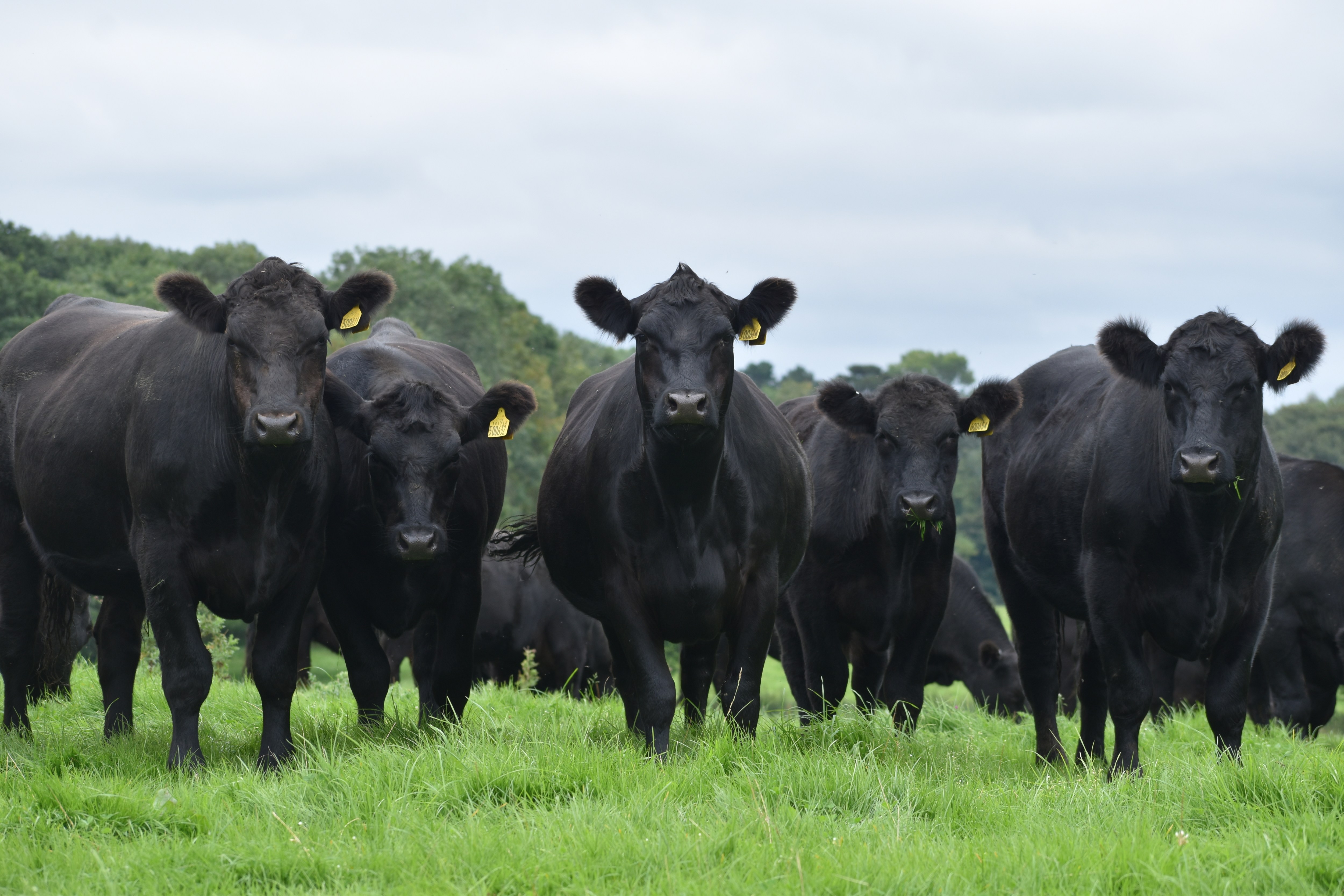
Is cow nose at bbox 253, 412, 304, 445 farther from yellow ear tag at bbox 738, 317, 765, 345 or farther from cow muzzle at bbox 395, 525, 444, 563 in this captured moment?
yellow ear tag at bbox 738, 317, 765, 345

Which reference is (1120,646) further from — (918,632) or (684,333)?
(684,333)

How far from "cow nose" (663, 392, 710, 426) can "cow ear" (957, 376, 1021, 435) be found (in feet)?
11.4

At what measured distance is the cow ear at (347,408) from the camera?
290 inches

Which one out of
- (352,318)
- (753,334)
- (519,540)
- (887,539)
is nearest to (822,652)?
(887,539)

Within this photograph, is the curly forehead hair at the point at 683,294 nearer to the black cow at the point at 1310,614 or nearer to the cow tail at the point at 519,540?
the cow tail at the point at 519,540

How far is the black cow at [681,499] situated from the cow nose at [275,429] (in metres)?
1.54

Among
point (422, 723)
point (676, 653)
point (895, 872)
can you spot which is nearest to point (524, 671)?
point (422, 723)

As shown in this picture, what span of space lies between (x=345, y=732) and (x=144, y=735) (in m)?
1.07

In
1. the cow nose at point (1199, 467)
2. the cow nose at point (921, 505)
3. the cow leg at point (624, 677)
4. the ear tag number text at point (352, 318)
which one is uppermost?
the ear tag number text at point (352, 318)

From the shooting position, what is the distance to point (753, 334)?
22.3ft

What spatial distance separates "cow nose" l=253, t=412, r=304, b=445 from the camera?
5840 mm

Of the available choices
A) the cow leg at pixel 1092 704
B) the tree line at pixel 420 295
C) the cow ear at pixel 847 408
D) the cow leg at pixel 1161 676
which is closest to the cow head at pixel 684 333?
the cow ear at pixel 847 408

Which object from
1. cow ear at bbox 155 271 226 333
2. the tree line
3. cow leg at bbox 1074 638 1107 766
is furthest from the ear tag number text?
the tree line

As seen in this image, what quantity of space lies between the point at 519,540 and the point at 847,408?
2.41 m
